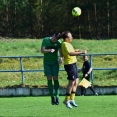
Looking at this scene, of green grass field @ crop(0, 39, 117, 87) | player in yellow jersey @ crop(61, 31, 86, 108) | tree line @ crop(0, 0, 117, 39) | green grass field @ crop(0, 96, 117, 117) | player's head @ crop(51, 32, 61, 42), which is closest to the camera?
green grass field @ crop(0, 96, 117, 117)

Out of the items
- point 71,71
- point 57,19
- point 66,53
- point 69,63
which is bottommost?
point 71,71

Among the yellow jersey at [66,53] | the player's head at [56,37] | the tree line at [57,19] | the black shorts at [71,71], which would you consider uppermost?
the tree line at [57,19]

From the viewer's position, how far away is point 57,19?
54188 mm

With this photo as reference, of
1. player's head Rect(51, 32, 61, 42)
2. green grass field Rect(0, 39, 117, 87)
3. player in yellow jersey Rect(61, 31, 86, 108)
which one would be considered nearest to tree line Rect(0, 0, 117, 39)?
green grass field Rect(0, 39, 117, 87)

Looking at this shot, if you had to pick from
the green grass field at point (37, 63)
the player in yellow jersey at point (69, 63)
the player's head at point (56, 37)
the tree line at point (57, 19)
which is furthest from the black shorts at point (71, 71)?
the tree line at point (57, 19)

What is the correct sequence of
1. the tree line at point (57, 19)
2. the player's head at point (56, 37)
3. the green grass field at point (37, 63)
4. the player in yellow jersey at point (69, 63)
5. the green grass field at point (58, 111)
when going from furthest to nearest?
1. the tree line at point (57, 19)
2. the green grass field at point (37, 63)
3. the player's head at point (56, 37)
4. the player in yellow jersey at point (69, 63)
5. the green grass field at point (58, 111)

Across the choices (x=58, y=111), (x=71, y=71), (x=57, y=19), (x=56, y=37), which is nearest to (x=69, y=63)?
(x=71, y=71)

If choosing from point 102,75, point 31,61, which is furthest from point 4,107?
point 31,61

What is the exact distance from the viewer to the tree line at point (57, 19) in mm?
52000

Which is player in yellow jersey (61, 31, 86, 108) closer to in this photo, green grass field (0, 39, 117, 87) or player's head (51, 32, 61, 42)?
player's head (51, 32, 61, 42)

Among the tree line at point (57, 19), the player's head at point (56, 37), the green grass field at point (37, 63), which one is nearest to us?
the player's head at point (56, 37)

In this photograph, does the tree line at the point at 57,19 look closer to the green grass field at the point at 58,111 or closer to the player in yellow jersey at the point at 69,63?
the green grass field at the point at 58,111

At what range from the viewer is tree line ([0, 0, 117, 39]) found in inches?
2047

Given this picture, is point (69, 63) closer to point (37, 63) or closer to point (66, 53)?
point (66, 53)
